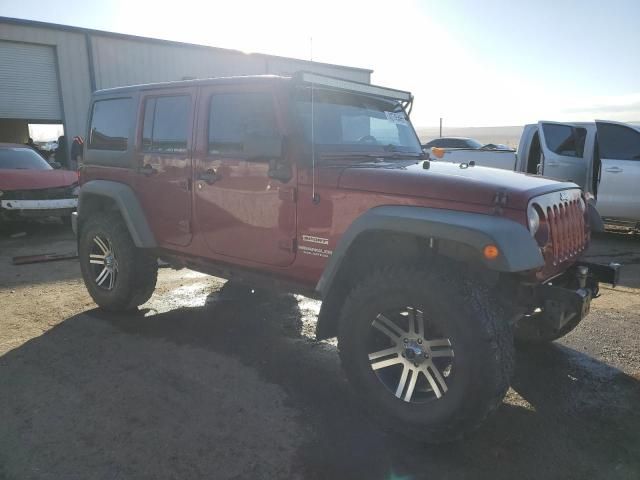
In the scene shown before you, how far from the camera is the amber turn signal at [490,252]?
2.35 m

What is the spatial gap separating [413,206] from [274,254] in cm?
111

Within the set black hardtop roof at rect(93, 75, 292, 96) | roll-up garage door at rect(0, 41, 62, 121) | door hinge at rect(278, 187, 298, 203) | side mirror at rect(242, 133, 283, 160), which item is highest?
roll-up garage door at rect(0, 41, 62, 121)

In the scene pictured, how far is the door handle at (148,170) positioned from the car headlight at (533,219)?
2942 millimetres

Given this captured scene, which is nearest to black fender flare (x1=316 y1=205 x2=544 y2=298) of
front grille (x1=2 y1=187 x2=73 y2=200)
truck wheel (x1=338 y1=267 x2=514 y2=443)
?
truck wheel (x1=338 y1=267 x2=514 y2=443)

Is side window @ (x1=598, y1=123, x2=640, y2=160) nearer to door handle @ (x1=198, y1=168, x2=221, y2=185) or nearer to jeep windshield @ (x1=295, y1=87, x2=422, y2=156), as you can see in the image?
jeep windshield @ (x1=295, y1=87, x2=422, y2=156)

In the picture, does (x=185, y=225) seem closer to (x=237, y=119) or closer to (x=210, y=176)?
(x=210, y=176)

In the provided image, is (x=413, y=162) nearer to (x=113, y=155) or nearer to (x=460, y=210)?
(x=460, y=210)

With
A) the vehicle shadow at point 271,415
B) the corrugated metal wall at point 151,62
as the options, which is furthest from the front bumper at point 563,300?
the corrugated metal wall at point 151,62

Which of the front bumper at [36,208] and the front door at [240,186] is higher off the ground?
the front door at [240,186]

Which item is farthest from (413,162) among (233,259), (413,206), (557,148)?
(557,148)

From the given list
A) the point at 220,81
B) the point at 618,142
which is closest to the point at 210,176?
the point at 220,81

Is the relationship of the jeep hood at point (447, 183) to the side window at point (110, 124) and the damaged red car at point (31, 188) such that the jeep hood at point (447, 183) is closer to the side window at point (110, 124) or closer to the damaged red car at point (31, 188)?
the side window at point (110, 124)

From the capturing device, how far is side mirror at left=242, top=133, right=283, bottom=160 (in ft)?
9.80

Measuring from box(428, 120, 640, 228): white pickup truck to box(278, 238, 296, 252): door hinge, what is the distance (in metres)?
5.17
